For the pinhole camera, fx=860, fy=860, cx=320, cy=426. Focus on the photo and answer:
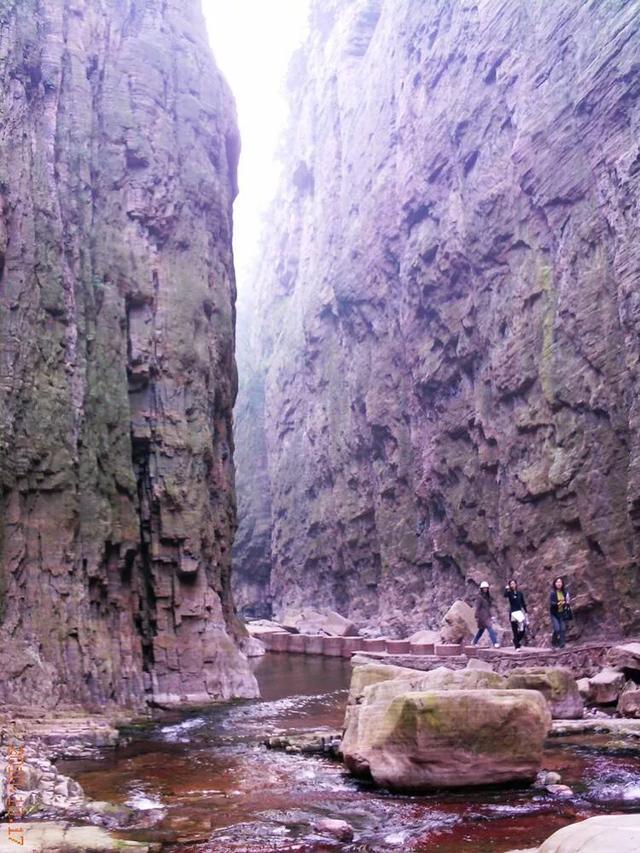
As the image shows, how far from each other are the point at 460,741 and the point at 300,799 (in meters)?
1.90

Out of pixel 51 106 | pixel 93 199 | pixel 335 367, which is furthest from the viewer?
pixel 335 367

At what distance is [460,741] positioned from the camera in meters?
9.52

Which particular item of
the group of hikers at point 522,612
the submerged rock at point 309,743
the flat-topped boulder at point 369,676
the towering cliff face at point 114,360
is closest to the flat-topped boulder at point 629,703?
the flat-topped boulder at point 369,676

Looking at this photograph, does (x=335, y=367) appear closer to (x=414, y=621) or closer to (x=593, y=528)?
(x=414, y=621)

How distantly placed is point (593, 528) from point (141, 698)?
43.4 feet

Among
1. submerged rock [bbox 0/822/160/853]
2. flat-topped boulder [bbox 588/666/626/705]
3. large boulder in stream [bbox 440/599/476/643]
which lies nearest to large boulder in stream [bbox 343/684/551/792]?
submerged rock [bbox 0/822/160/853]

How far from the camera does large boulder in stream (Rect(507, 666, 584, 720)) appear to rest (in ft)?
43.7

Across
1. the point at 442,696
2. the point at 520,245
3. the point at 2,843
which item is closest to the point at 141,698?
the point at 442,696

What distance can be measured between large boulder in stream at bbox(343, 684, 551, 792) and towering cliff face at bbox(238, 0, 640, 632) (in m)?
13.0

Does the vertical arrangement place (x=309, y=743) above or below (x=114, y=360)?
below

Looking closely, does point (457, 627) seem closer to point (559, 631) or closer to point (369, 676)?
point (559, 631)

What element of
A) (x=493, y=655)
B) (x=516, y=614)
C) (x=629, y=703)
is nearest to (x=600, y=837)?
(x=629, y=703)

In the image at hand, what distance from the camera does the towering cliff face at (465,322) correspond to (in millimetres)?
24000

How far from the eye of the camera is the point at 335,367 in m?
49.2
